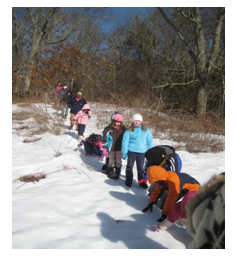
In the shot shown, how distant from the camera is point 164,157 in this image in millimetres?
3133

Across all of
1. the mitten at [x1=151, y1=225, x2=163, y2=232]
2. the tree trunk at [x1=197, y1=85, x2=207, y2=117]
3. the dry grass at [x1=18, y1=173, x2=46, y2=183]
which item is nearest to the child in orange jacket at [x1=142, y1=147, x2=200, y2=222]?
the mitten at [x1=151, y1=225, x2=163, y2=232]

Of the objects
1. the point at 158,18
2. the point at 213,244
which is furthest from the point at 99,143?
the point at 158,18

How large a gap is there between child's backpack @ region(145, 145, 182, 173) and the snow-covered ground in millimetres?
743

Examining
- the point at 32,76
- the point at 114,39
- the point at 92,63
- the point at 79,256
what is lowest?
the point at 79,256

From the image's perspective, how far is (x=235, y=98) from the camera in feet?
6.50

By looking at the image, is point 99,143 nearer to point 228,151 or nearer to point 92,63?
point 228,151

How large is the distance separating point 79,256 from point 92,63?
2305 cm

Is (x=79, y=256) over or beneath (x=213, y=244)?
beneath

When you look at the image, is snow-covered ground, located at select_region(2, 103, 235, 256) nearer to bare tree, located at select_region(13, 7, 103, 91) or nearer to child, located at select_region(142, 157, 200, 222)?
child, located at select_region(142, 157, 200, 222)

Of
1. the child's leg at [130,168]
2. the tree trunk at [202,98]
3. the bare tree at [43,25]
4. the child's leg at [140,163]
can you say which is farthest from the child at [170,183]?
the bare tree at [43,25]

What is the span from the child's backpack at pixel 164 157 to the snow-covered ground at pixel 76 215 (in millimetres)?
743

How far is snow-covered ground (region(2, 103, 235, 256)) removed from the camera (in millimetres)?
1887

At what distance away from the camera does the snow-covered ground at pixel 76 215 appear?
74.3 inches

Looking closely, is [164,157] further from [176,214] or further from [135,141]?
[135,141]
